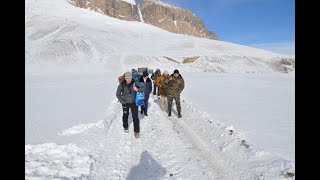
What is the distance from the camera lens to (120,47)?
99.1 metres

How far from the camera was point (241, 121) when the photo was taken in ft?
41.8

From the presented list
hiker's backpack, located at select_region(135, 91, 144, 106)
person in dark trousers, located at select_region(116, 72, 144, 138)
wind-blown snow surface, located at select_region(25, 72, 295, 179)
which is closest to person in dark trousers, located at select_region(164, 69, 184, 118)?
wind-blown snow surface, located at select_region(25, 72, 295, 179)

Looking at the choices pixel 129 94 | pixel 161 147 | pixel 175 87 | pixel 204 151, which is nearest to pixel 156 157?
pixel 161 147

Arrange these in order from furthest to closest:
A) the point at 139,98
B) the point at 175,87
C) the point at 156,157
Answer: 1. the point at 175,87
2. the point at 139,98
3. the point at 156,157

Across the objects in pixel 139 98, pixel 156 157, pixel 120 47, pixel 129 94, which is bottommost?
pixel 156 157

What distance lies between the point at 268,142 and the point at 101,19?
142753mm

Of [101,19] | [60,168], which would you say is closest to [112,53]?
[101,19]

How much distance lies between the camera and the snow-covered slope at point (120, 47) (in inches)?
3278

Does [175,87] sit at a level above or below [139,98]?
above

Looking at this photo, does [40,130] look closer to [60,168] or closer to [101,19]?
[60,168]

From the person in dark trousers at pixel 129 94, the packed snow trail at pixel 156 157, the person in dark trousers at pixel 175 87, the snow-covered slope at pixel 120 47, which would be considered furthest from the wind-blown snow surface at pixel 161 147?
the snow-covered slope at pixel 120 47

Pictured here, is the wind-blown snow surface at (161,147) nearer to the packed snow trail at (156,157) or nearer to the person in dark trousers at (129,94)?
the packed snow trail at (156,157)

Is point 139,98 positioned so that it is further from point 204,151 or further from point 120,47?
point 120,47

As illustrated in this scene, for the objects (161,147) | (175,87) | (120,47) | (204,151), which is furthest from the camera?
(120,47)
